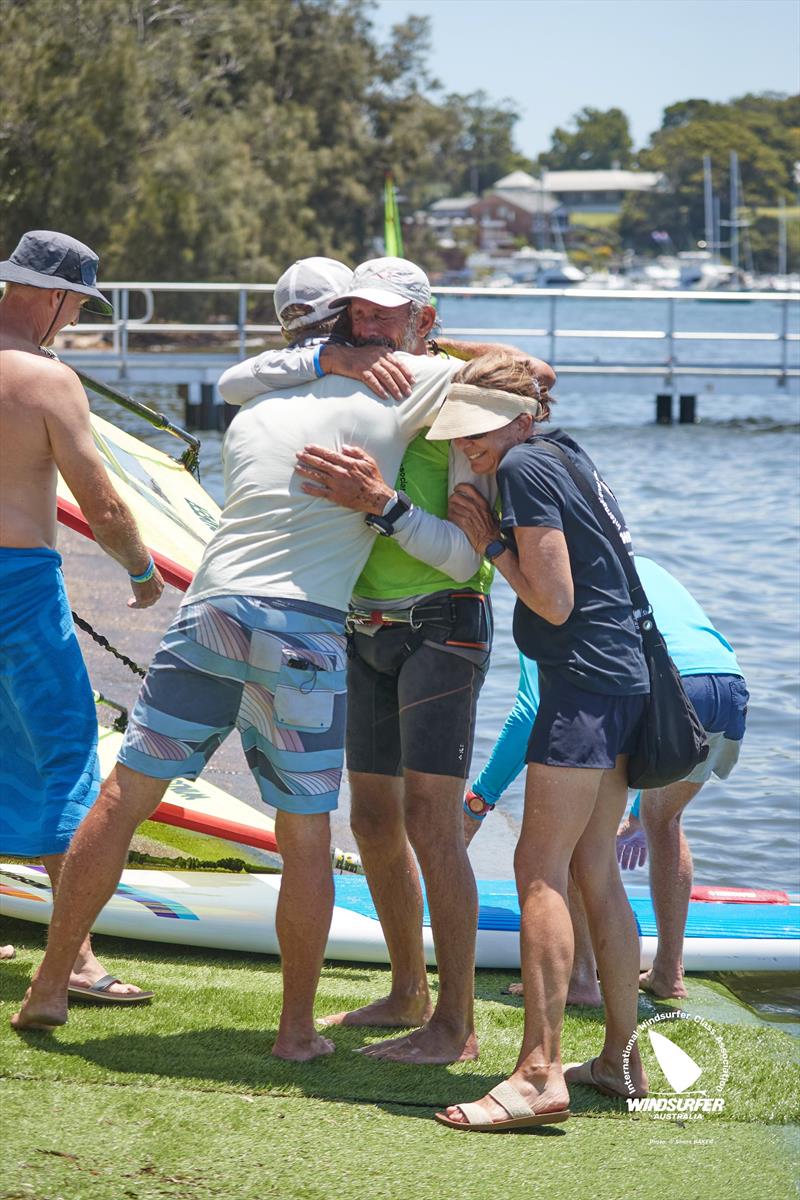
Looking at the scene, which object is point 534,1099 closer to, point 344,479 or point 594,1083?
point 594,1083

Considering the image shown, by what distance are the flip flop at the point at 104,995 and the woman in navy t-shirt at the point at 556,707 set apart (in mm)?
1049

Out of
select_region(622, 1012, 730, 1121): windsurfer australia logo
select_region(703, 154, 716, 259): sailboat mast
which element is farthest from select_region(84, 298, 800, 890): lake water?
select_region(703, 154, 716, 259): sailboat mast

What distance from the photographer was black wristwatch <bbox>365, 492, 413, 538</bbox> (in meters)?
3.66

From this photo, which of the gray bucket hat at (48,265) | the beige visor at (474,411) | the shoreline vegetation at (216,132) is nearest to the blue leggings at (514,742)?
the beige visor at (474,411)

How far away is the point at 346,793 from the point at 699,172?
149956mm

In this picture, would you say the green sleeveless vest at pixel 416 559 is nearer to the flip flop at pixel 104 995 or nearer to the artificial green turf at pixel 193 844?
the flip flop at pixel 104 995

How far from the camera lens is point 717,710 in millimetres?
4504

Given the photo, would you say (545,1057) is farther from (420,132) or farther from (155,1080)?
(420,132)

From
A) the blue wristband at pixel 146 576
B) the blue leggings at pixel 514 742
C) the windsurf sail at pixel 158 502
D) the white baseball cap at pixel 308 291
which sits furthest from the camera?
the blue leggings at pixel 514 742

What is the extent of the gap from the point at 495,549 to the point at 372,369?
532mm

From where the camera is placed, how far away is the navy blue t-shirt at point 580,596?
140 inches

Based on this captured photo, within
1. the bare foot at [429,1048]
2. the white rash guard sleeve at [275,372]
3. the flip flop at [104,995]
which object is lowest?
the bare foot at [429,1048]

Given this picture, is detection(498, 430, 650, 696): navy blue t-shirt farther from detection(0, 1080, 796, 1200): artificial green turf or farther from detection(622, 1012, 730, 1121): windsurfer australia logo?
detection(0, 1080, 796, 1200): artificial green turf

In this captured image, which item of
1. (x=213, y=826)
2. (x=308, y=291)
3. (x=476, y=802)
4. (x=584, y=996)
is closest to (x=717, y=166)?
(x=213, y=826)
